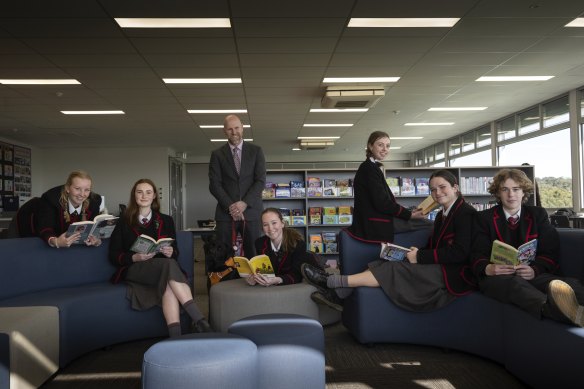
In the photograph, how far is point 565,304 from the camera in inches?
85.4

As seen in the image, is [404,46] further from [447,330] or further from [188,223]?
[188,223]

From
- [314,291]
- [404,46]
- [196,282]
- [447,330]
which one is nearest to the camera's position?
[447,330]

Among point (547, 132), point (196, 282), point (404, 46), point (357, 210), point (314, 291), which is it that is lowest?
point (196, 282)

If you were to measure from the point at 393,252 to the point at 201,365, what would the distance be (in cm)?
171

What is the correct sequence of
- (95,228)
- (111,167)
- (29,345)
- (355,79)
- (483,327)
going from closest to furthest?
(29,345) < (483,327) < (95,228) < (355,79) < (111,167)

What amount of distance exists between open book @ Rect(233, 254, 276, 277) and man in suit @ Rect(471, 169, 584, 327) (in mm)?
1305

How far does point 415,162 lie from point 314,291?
15240 millimetres

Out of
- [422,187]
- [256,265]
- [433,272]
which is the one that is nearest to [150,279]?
[256,265]

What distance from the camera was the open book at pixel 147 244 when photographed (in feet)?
10.5

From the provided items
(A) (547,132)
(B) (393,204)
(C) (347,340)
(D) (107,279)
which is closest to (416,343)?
(C) (347,340)

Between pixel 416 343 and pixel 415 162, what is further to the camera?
pixel 415 162

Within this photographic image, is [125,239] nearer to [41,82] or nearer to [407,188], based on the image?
[407,188]

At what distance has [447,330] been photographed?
3.04m

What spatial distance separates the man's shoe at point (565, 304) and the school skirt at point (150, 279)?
7.05 feet
